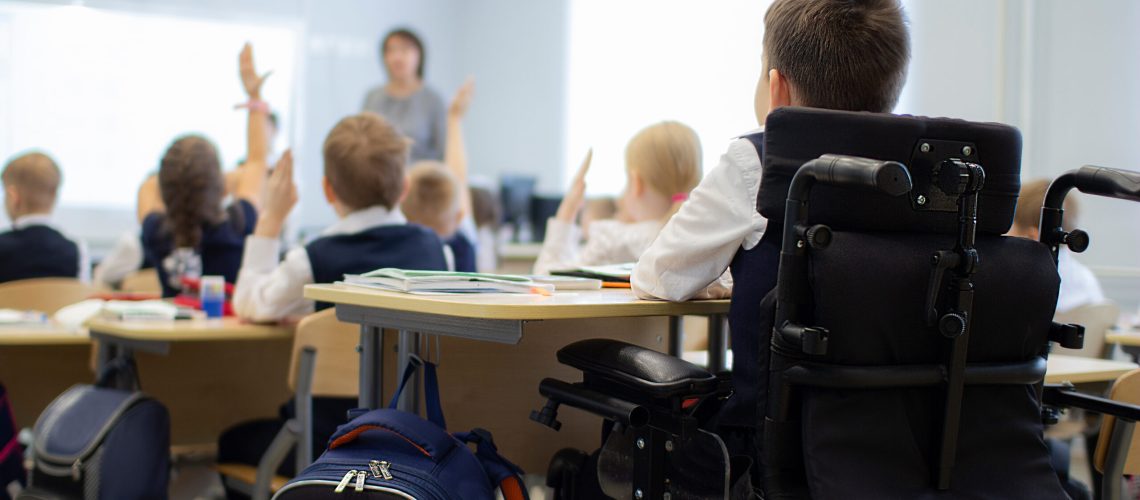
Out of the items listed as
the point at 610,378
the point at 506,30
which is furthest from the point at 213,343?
the point at 506,30

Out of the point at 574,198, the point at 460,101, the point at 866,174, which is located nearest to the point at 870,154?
the point at 866,174

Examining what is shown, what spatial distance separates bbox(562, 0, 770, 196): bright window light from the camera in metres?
6.34

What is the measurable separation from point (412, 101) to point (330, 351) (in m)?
4.07

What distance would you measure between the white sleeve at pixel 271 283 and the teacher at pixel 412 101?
3.43m

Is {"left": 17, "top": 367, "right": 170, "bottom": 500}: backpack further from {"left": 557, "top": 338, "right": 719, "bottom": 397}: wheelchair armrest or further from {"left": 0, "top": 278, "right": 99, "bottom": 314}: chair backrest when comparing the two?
{"left": 557, "top": 338, "right": 719, "bottom": 397}: wheelchair armrest

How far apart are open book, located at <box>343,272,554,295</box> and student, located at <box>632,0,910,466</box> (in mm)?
222

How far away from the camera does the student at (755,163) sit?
1.54m

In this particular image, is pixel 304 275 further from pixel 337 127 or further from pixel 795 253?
pixel 795 253

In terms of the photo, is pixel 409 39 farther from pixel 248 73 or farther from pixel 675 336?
pixel 675 336

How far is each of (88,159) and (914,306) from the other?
581cm

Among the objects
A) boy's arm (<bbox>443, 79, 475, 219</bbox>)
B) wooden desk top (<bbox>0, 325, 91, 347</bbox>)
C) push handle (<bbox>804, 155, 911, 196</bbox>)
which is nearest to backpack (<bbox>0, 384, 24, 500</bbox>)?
wooden desk top (<bbox>0, 325, 91, 347</bbox>)

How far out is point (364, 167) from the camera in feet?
8.35

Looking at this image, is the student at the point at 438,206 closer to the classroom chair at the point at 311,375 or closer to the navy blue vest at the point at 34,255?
the classroom chair at the point at 311,375

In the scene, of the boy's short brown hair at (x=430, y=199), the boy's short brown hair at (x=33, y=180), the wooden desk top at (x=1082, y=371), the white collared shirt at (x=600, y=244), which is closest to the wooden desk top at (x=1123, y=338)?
the wooden desk top at (x=1082, y=371)
